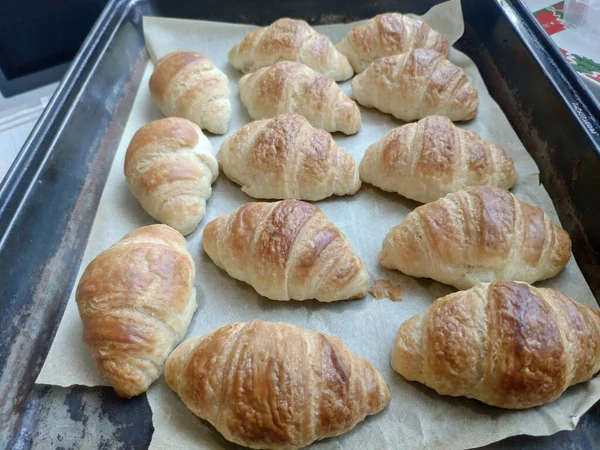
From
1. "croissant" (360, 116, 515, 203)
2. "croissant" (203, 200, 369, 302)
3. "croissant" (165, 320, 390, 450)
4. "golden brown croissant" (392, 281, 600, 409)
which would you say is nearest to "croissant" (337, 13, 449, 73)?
"croissant" (360, 116, 515, 203)

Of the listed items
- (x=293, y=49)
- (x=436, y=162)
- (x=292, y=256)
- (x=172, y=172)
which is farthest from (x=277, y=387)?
(x=293, y=49)

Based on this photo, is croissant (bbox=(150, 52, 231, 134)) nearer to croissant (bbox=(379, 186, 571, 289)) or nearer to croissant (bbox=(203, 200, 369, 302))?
croissant (bbox=(203, 200, 369, 302))

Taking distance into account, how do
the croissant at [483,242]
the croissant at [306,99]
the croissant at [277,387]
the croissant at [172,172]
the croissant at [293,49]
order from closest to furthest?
the croissant at [277,387] < the croissant at [483,242] < the croissant at [172,172] < the croissant at [306,99] < the croissant at [293,49]

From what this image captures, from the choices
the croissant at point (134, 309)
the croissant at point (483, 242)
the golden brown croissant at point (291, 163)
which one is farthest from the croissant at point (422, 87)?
the croissant at point (134, 309)

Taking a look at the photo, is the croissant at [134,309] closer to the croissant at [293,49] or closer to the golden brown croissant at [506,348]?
the golden brown croissant at [506,348]

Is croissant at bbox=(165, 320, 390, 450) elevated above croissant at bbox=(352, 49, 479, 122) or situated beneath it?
situated beneath

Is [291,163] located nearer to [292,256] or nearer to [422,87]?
[292,256]

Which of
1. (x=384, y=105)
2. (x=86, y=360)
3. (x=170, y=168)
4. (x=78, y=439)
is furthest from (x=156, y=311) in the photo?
A: (x=384, y=105)
